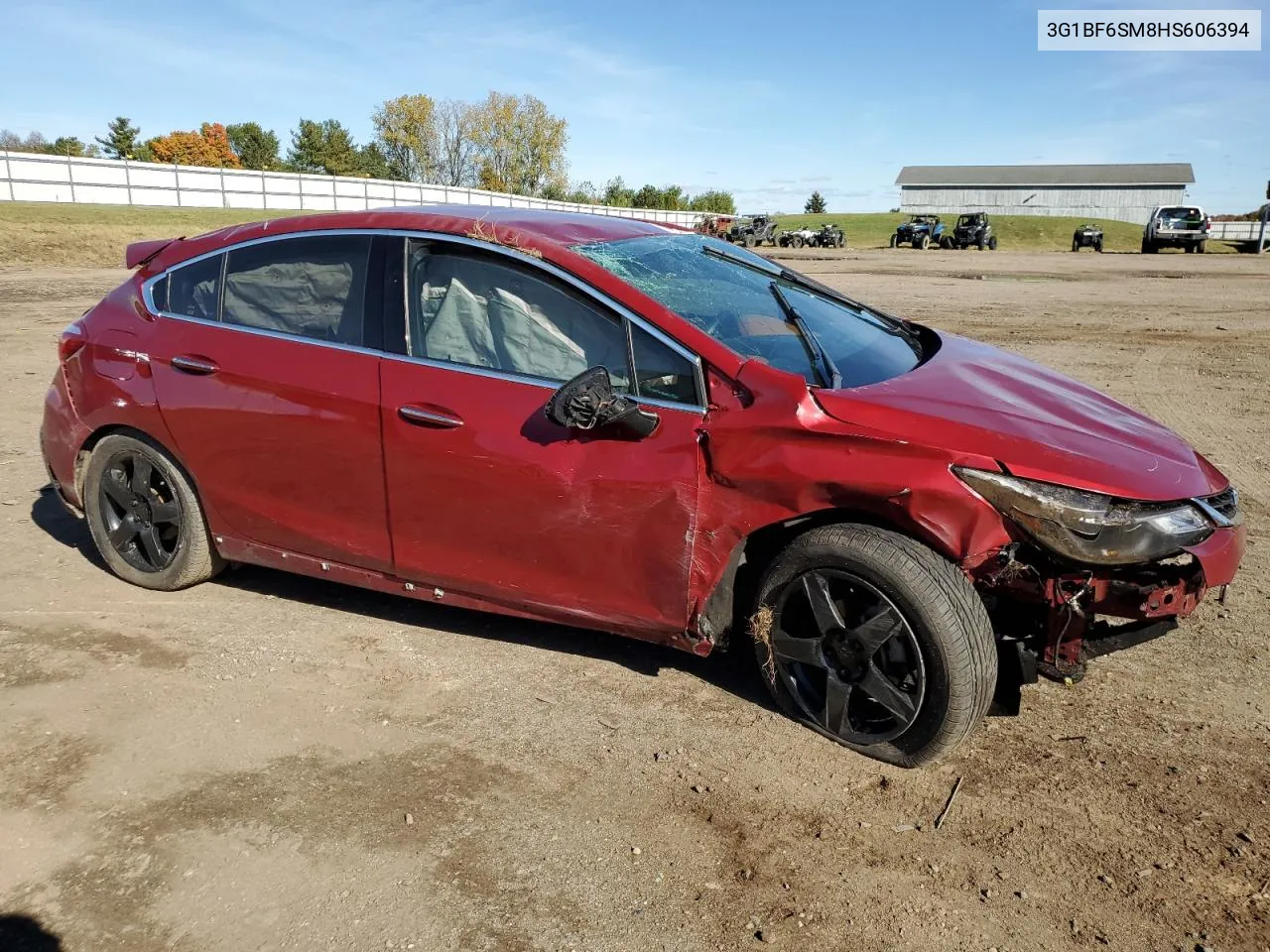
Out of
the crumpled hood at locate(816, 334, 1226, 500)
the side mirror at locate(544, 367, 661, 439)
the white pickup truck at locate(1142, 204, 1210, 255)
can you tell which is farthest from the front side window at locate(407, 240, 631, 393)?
the white pickup truck at locate(1142, 204, 1210, 255)

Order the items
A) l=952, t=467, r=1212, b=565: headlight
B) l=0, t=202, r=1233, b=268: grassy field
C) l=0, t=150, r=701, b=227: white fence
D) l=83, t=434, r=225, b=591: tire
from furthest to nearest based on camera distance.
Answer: l=0, t=150, r=701, b=227: white fence < l=0, t=202, r=1233, b=268: grassy field < l=83, t=434, r=225, b=591: tire < l=952, t=467, r=1212, b=565: headlight

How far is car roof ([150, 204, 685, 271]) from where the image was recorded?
3.81 meters

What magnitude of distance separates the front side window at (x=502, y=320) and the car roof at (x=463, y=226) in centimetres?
10

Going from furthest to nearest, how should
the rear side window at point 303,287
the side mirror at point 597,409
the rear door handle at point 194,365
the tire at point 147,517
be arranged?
the tire at point 147,517 < the rear door handle at point 194,365 < the rear side window at point 303,287 < the side mirror at point 597,409

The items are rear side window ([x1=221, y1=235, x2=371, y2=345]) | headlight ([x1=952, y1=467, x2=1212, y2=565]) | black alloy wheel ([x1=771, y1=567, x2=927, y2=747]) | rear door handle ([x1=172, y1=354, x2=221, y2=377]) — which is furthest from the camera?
rear door handle ([x1=172, y1=354, x2=221, y2=377])

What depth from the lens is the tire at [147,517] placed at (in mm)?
4453

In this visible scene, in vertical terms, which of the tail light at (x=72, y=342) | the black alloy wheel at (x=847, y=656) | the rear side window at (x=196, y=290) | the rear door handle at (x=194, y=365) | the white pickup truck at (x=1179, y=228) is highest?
the white pickup truck at (x=1179, y=228)

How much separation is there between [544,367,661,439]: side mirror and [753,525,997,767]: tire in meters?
0.65

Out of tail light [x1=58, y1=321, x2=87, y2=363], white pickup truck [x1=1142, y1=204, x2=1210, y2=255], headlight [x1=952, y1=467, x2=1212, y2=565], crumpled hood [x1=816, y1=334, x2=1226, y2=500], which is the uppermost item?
white pickup truck [x1=1142, y1=204, x2=1210, y2=255]

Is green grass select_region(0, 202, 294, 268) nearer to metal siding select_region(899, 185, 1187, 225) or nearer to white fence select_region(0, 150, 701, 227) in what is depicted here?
white fence select_region(0, 150, 701, 227)

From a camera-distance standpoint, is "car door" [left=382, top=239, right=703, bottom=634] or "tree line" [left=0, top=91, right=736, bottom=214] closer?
"car door" [left=382, top=239, right=703, bottom=634]

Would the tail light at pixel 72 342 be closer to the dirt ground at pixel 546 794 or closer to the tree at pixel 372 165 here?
the dirt ground at pixel 546 794

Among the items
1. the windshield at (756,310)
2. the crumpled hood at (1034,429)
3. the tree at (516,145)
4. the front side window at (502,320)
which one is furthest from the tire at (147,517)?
the tree at (516,145)

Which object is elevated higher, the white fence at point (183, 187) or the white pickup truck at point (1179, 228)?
the white fence at point (183, 187)
